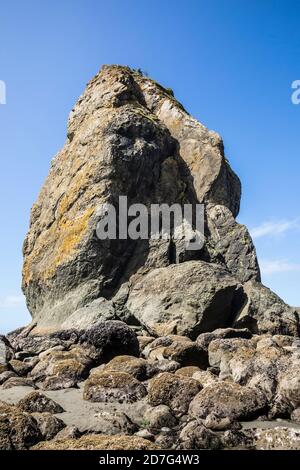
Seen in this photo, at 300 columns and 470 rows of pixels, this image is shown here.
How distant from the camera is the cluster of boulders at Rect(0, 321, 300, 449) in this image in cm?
952

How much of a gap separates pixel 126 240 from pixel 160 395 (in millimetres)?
23506

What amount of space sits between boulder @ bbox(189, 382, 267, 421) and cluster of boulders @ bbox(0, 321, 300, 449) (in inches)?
1.0

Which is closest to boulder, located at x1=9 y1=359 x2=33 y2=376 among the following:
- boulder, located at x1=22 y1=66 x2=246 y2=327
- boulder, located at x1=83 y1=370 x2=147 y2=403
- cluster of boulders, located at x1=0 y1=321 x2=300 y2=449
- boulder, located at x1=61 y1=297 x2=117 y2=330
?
cluster of boulders, located at x1=0 y1=321 x2=300 y2=449

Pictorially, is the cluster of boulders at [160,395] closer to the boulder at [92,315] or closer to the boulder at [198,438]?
the boulder at [198,438]

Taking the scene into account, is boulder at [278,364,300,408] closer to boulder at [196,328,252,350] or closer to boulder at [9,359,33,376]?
boulder at [196,328,252,350]

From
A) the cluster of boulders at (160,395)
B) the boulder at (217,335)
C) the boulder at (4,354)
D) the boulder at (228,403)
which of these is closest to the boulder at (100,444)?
the cluster of boulders at (160,395)

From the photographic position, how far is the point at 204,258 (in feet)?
120

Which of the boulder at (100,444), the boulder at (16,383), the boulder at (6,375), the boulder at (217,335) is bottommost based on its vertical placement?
the boulder at (100,444)

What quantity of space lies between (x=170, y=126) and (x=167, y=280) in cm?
2279

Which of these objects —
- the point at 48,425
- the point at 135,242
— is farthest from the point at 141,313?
the point at 48,425

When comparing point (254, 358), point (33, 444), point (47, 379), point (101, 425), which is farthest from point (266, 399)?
point (47, 379)

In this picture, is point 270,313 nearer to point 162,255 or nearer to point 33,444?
point 162,255

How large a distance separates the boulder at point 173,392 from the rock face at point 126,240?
13611mm

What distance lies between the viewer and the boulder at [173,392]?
40.5ft
